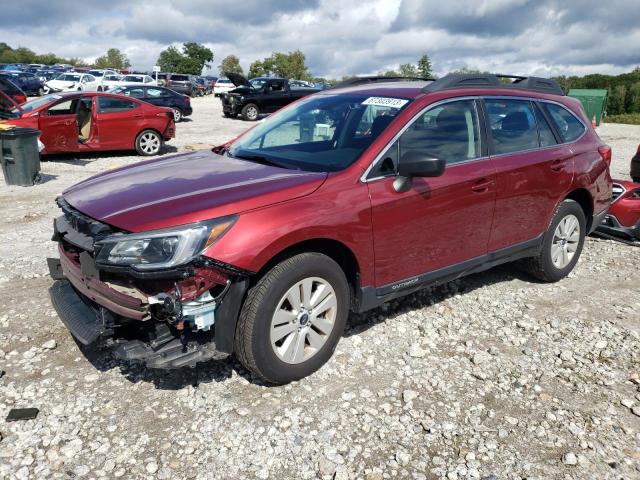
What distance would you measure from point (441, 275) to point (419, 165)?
3.24ft

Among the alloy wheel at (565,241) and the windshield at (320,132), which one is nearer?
the windshield at (320,132)

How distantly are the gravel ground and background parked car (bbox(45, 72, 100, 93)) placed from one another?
3206cm

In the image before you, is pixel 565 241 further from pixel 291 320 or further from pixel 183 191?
pixel 183 191

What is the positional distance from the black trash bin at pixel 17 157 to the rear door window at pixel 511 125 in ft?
26.1

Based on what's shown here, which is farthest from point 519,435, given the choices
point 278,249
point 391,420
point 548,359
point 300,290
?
point 278,249

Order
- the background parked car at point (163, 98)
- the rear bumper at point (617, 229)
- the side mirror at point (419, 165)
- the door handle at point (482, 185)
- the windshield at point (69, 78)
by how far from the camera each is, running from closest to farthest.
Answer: the side mirror at point (419, 165), the door handle at point (482, 185), the rear bumper at point (617, 229), the background parked car at point (163, 98), the windshield at point (69, 78)

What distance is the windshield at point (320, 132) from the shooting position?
370cm

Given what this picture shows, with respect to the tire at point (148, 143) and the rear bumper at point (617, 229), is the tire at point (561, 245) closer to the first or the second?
the rear bumper at point (617, 229)

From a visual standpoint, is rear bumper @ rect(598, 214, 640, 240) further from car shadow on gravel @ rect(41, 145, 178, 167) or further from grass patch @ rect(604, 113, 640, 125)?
grass patch @ rect(604, 113, 640, 125)

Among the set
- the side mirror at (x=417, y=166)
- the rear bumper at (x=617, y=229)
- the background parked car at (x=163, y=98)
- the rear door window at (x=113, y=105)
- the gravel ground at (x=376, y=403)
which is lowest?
the gravel ground at (x=376, y=403)

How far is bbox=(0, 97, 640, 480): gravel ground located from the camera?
9.20ft

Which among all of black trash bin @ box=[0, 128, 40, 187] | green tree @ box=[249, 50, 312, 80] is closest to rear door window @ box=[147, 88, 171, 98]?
black trash bin @ box=[0, 128, 40, 187]

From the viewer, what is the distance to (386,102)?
3.95 metres

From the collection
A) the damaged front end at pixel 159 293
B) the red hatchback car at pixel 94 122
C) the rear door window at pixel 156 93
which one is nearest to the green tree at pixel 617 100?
the rear door window at pixel 156 93
